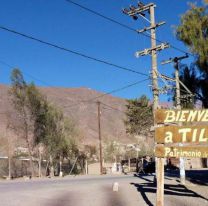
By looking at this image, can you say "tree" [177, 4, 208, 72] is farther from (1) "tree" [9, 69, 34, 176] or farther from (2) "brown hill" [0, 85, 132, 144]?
(2) "brown hill" [0, 85, 132, 144]

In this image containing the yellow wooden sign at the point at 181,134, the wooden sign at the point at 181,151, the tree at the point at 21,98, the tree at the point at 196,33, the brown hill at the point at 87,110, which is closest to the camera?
the wooden sign at the point at 181,151

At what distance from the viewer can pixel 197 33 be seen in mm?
25281

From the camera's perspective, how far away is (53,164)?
4944 cm

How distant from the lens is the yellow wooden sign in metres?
14.1

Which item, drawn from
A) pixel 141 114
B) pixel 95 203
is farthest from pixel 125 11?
pixel 141 114

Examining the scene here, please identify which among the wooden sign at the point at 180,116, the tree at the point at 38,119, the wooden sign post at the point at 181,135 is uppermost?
the tree at the point at 38,119

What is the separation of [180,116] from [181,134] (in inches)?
21.7

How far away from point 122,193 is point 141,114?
5710 cm

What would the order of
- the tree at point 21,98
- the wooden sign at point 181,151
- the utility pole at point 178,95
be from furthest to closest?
1. the tree at point 21,98
2. the utility pole at point 178,95
3. the wooden sign at point 181,151

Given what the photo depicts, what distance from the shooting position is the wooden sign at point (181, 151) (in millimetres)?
13984

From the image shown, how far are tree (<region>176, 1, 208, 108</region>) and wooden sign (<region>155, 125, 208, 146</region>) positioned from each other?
1083 centimetres

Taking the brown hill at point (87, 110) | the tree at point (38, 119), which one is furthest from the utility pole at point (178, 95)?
the brown hill at point (87, 110)

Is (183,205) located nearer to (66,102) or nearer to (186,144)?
(186,144)

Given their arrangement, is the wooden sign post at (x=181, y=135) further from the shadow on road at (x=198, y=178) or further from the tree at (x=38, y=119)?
the tree at (x=38, y=119)
